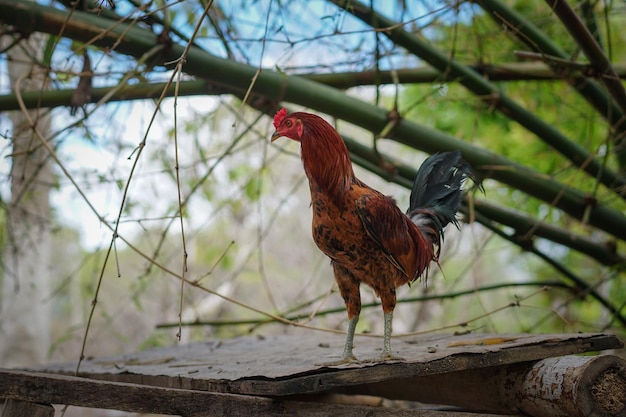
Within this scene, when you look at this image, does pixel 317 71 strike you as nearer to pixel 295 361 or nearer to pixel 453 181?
pixel 453 181

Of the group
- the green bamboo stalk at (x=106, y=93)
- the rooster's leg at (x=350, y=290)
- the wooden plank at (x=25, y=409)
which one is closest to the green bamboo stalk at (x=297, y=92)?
the green bamboo stalk at (x=106, y=93)

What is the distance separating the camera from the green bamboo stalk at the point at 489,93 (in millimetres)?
2383

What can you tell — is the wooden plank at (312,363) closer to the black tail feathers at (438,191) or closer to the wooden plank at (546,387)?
the wooden plank at (546,387)

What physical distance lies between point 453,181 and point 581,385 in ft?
2.51

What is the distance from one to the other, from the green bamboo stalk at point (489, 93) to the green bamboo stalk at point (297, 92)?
0.15m

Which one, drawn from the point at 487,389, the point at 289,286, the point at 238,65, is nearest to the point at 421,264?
the point at 487,389

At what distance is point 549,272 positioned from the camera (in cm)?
478

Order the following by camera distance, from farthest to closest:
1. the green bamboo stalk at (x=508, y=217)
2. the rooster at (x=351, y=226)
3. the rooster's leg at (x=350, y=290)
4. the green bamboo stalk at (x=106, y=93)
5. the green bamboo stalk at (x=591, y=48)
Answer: the green bamboo stalk at (x=508, y=217) < the green bamboo stalk at (x=106, y=93) < the green bamboo stalk at (x=591, y=48) < the rooster's leg at (x=350, y=290) < the rooster at (x=351, y=226)

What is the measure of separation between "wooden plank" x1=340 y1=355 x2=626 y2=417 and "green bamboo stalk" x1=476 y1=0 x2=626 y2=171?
1044 millimetres

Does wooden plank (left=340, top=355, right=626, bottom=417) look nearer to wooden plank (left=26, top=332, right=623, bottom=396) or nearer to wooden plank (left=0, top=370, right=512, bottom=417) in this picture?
wooden plank (left=26, top=332, right=623, bottom=396)

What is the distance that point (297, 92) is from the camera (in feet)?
7.27

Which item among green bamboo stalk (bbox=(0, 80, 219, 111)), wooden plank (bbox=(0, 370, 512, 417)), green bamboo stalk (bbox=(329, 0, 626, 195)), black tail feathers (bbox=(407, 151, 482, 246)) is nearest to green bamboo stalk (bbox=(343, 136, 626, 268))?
green bamboo stalk (bbox=(329, 0, 626, 195))

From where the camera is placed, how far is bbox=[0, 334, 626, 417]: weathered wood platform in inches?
59.6

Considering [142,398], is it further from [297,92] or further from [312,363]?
[297,92]
